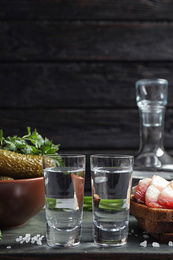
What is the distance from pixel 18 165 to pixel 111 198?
0.27m

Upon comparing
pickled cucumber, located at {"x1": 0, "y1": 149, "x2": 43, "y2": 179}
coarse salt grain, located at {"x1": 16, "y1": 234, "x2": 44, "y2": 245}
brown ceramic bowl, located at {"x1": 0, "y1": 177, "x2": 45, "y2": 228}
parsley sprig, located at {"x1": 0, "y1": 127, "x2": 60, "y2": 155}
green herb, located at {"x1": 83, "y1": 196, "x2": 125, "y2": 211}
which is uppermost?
parsley sprig, located at {"x1": 0, "y1": 127, "x2": 60, "y2": 155}

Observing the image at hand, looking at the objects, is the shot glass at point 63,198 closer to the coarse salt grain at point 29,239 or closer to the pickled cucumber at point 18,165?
the coarse salt grain at point 29,239

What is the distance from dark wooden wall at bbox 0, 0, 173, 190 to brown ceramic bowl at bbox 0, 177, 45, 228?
0.71 meters

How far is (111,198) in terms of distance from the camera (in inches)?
23.5

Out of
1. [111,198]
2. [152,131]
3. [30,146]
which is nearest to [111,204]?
[111,198]

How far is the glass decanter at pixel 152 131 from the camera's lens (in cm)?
105

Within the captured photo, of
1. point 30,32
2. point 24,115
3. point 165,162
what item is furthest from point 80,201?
point 30,32

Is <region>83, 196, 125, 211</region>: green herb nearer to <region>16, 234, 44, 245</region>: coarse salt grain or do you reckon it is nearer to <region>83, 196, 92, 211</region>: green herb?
<region>16, 234, 44, 245</region>: coarse salt grain

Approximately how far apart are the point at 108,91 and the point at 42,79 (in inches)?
11.6

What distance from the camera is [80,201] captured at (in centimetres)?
62

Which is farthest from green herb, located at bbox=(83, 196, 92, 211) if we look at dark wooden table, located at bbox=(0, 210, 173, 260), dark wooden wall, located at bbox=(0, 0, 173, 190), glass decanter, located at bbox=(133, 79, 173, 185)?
dark wooden wall, located at bbox=(0, 0, 173, 190)

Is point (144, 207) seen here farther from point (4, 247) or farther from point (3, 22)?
point (3, 22)

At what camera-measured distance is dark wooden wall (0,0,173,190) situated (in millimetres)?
1412

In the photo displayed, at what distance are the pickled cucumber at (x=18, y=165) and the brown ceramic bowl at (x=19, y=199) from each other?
0.05 m
